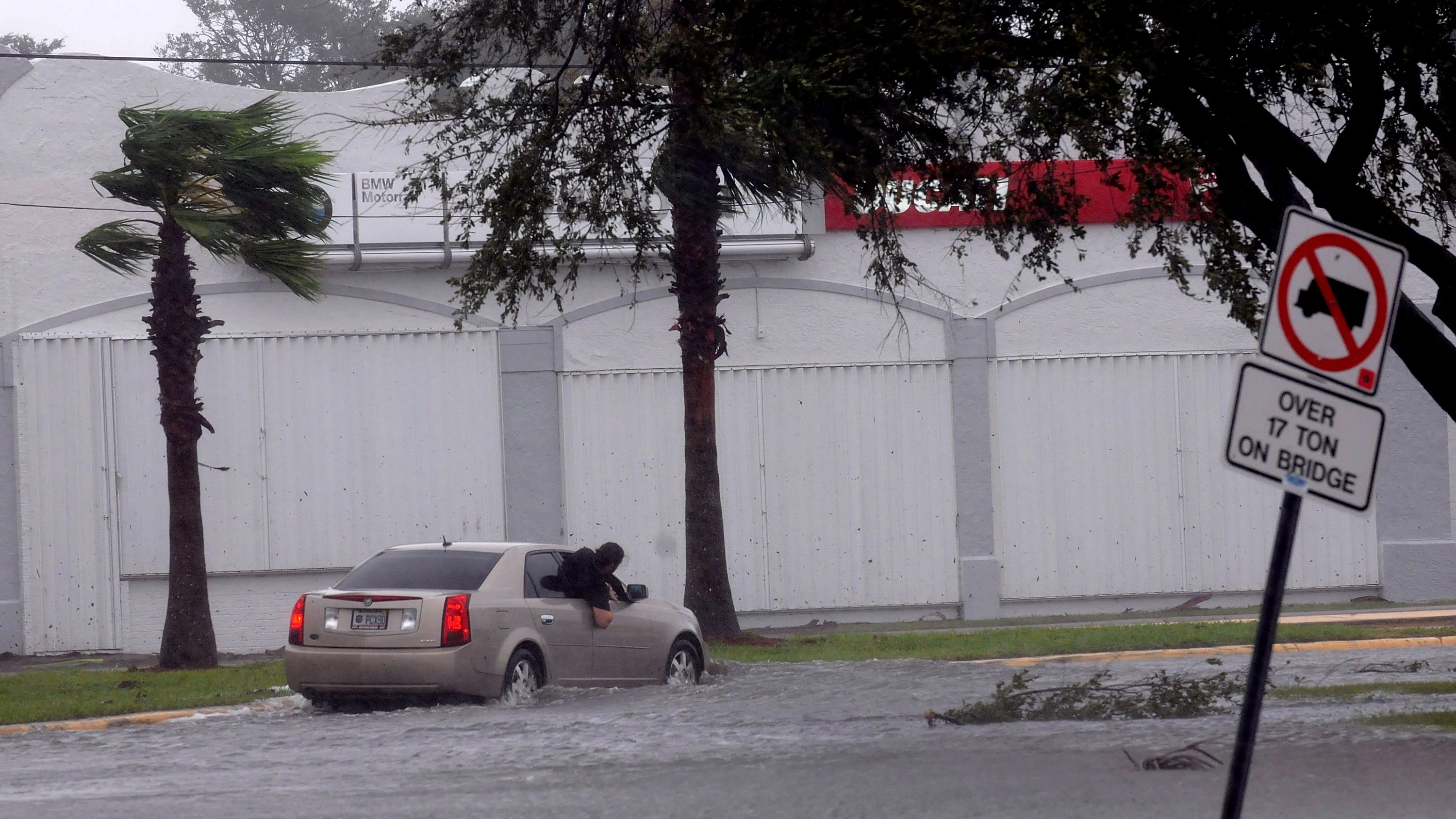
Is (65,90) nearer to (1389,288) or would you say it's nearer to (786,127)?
(786,127)

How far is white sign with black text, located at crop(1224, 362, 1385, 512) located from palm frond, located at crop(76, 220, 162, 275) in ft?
43.4

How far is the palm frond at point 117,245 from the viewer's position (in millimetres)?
15906

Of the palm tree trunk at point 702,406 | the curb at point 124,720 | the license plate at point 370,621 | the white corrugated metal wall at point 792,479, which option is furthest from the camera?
the white corrugated metal wall at point 792,479

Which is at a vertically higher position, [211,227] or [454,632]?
[211,227]

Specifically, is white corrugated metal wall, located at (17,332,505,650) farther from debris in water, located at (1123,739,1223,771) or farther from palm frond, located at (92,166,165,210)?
debris in water, located at (1123,739,1223,771)

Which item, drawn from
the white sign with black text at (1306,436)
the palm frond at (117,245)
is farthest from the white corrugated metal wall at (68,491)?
the white sign with black text at (1306,436)

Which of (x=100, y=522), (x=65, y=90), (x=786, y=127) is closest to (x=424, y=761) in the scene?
(x=786, y=127)

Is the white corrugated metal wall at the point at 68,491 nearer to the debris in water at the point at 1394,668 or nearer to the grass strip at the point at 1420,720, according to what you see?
the debris in water at the point at 1394,668

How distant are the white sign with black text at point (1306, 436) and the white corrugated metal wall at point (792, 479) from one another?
15452 millimetres

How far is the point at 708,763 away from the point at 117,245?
10285 millimetres

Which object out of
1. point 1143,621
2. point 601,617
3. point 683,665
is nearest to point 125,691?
point 601,617

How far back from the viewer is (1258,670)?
4922 mm

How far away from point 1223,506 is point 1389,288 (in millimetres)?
16729

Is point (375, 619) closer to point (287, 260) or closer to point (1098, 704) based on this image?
point (1098, 704)
